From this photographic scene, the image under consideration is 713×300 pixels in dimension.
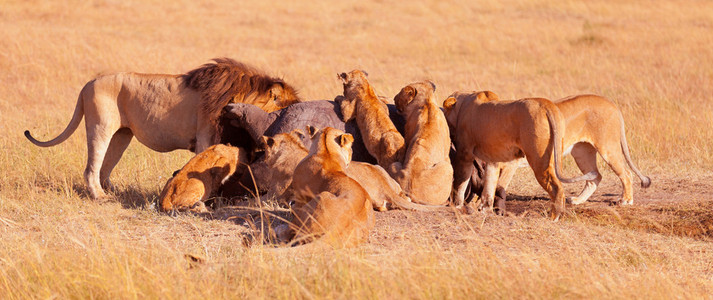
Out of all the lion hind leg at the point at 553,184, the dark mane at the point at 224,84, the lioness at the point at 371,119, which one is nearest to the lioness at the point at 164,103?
the dark mane at the point at 224,84

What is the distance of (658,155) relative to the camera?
9.94 metres

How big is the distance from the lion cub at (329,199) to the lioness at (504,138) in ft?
4.53

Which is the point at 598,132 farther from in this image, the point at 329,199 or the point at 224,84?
the point at 224,84

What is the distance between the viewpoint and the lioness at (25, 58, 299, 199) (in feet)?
26.6

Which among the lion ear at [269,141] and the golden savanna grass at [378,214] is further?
the lion ear at [269,141]

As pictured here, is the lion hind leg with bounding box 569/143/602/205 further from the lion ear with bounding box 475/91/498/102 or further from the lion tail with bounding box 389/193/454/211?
the lion tail with bounding box 389/193/454/211

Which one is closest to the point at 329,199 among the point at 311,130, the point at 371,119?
the point at 311,130

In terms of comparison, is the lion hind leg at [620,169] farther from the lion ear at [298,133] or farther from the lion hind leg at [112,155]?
the lion hind leg at [112,155]

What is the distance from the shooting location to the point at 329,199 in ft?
19.0

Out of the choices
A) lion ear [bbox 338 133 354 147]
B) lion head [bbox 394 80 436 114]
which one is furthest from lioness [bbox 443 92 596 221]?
lion ear [bbox 338 133 354 147]

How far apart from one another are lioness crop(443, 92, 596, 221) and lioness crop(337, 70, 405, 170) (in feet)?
2.18

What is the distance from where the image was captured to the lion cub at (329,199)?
558cm

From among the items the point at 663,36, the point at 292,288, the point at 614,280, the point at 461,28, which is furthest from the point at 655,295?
the point at 461,28

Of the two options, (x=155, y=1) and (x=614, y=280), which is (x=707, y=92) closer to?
(x=614, y=280)
